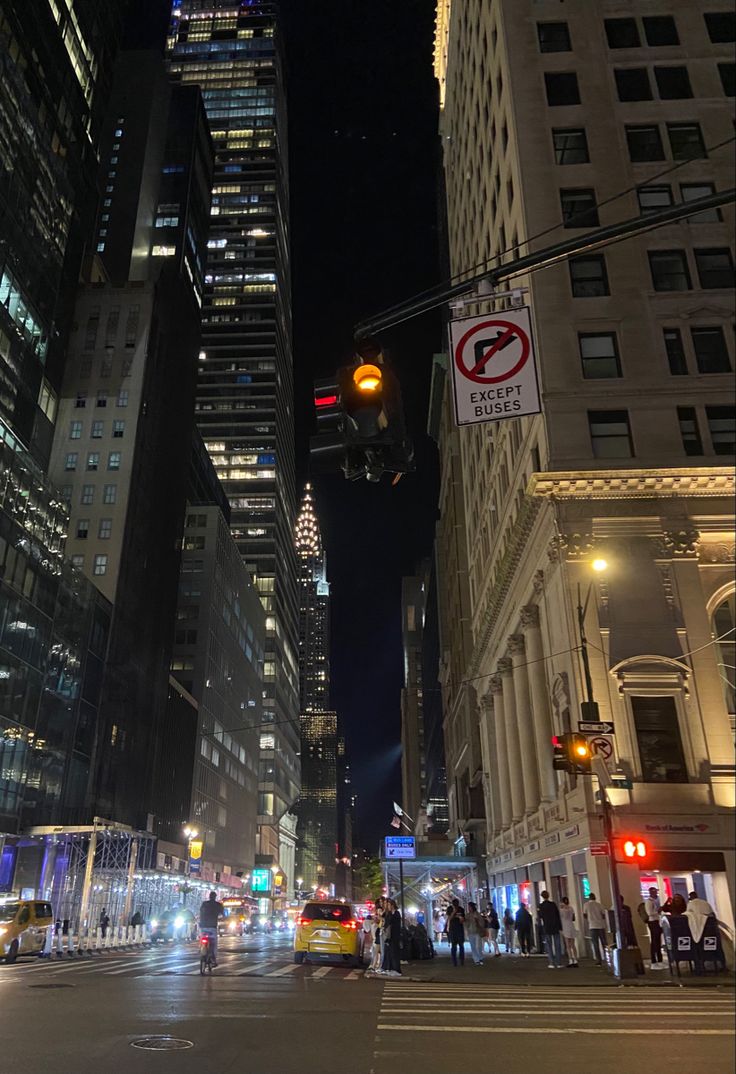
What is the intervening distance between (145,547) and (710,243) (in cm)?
5855

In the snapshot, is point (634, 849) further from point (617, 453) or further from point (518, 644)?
point (518, 644)

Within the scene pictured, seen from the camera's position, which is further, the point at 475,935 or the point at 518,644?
the point at 518,644

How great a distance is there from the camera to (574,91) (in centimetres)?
4094

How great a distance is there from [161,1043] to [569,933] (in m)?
21.7

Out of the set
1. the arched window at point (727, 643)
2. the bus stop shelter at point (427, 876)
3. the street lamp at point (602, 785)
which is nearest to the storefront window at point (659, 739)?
the arched window at point (727, 643)

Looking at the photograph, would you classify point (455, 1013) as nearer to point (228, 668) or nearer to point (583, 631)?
point (583, 631)

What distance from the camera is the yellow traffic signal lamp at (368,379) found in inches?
337

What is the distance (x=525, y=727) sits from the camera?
134 ft

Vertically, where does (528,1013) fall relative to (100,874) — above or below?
below

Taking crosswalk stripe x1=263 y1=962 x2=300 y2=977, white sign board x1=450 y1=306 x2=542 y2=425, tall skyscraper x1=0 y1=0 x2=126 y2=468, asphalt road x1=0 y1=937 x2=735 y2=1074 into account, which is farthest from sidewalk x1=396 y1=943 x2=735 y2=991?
tall skyscraper x1=0 y1=0 x2=126 y2=468

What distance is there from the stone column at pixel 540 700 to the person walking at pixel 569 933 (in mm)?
8139

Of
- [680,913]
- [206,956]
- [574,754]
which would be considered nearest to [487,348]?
[680,913]

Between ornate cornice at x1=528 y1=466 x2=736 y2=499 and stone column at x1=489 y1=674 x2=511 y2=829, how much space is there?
64.9ft

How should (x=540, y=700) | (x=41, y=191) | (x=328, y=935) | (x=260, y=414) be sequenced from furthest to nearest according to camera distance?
(x=260, y=414), (x=41, y=191), (x=540, y=700), (x=328, y=935)
